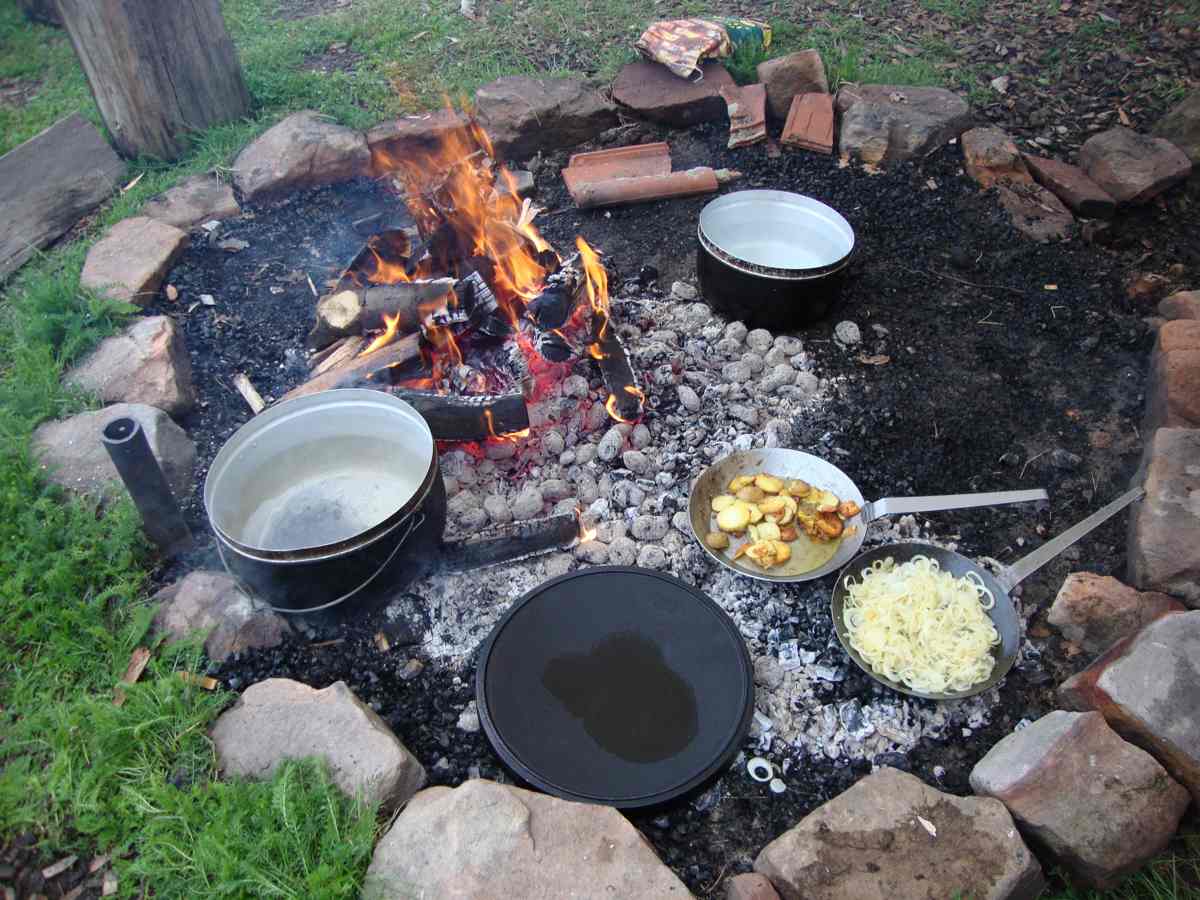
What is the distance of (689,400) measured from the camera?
4.31 meters

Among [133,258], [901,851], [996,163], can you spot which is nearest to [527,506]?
[901,851]

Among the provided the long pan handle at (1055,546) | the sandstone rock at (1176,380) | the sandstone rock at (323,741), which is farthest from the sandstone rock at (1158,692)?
the sandstone rock at (323,741)

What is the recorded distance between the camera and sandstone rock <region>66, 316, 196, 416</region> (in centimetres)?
428

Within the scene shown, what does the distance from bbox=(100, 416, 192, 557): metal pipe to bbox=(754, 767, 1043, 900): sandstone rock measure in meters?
2.70

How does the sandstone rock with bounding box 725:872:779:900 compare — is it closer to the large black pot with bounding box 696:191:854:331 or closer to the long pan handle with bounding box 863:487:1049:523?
the long pan handle with bounding box 863:487:1049:523

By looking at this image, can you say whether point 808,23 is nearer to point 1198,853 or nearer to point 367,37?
point 367,37

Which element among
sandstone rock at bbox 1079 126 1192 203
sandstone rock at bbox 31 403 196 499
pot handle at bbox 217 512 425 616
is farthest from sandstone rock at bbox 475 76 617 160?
pot handle at bbox 217 512 425 616

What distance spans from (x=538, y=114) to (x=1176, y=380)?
443 cm

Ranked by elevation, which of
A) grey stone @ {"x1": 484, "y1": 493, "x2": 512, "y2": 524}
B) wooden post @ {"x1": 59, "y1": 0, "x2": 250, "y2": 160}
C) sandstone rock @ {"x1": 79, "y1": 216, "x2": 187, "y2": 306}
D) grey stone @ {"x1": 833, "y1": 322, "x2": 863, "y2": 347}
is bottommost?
grey stone @ {"x1": 833, "y1": 322, "x2": 863, "y2": 347}

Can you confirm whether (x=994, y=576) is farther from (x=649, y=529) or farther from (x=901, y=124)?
(x=901, y=124)

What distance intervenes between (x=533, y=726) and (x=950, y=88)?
240 inches

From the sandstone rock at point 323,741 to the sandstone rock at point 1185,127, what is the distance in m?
6.35

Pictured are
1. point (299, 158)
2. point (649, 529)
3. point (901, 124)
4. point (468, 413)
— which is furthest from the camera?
point (901, 124)

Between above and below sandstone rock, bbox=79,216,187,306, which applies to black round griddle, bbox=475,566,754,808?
below
